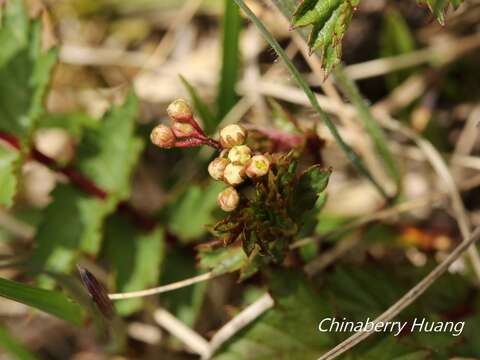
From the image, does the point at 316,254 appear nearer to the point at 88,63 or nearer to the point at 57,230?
the point at 57,230

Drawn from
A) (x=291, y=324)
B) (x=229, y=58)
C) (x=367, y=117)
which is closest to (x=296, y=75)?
(x=367, y=117)

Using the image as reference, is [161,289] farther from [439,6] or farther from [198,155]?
[439,6]

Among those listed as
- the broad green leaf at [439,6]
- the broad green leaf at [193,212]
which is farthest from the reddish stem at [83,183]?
the broad green leaf at [439,6]

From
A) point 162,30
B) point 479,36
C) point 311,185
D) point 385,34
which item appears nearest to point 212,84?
point 162,30

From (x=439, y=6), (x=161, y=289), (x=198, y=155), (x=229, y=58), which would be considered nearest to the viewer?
(x=439, y=6)

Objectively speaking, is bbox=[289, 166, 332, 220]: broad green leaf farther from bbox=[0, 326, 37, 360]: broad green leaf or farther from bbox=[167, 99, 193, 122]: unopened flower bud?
bbox=[0, 326, 37, 360]: broad green leaf

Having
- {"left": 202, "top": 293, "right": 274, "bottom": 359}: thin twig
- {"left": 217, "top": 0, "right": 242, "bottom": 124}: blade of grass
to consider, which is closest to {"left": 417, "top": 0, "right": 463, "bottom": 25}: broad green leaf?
{"left": 217, "top": 0, "right": 242, "bottom": 124}: blade of grass
